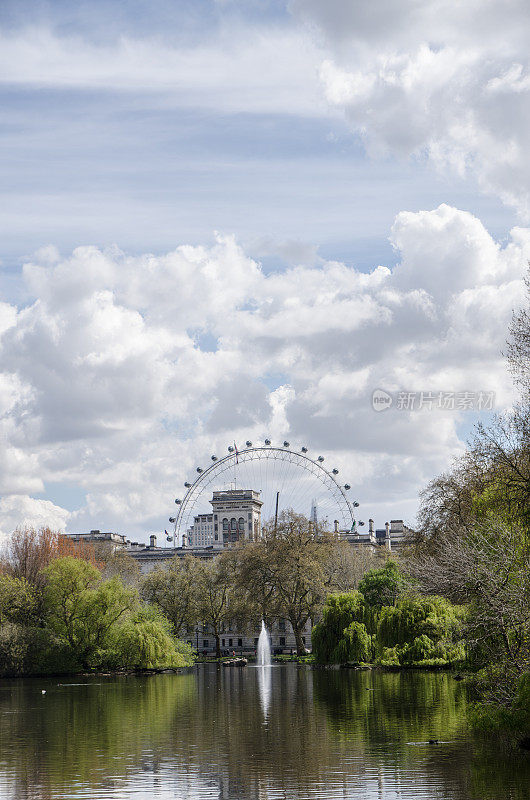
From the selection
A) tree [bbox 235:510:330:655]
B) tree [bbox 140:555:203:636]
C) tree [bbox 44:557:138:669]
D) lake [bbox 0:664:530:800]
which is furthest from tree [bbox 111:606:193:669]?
tree [bbox 140:555:203:636]

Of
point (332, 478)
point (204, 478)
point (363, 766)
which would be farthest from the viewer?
point (204, 478)

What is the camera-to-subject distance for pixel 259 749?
2477cm

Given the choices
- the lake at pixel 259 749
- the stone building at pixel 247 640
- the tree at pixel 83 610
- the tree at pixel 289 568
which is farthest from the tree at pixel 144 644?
the stone building at pixel 247 640

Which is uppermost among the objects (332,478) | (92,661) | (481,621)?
(332,478)

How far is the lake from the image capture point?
62.2 feet

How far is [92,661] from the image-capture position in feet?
244

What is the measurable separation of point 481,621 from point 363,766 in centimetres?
596

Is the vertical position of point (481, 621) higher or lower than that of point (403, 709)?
higher

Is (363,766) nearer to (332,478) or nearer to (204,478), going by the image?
(332,478)

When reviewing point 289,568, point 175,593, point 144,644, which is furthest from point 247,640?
point 144,644

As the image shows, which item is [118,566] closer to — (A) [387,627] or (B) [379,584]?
(B) [379,584]

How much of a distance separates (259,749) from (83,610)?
52.5m

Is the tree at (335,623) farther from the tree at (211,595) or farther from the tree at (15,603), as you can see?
the tree at (211,595)

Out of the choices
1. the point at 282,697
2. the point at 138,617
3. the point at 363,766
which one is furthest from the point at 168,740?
the point at 138,617
